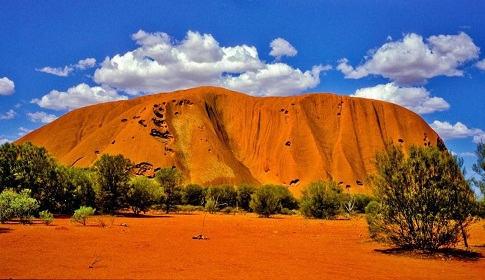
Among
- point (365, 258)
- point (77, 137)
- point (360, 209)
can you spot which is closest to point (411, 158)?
point (365, 258)

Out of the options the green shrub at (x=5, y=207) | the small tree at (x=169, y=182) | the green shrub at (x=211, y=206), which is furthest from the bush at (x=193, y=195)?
the green shrub at (x=5, y=207)

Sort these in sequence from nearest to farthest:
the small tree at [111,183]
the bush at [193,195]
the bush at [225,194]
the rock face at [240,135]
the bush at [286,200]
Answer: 1. the small tree at [111,183]
2. the bush at [225,194]
3. the bush at [286,200]
4. the bush at [193,195]
5. the rock face at [240,135]

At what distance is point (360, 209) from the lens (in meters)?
57.0

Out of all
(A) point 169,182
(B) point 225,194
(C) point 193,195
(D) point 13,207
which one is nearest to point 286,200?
(B) point 225,194

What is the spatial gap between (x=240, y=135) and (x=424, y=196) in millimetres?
82607

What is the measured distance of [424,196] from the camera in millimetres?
13938

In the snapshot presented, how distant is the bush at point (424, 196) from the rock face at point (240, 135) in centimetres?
6169

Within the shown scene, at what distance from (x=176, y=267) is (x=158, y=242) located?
5413 mm

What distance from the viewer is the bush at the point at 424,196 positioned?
1375cm

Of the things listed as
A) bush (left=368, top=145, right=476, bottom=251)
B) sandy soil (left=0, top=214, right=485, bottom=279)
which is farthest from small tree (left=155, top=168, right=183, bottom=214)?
bush (left=368, top=145, right=476, bottom=251)

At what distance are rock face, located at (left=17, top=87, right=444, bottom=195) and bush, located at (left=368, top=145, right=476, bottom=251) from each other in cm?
6169

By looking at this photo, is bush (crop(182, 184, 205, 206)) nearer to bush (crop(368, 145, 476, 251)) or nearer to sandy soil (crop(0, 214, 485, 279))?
sandy soil (crop(0, 214, 485, 279))

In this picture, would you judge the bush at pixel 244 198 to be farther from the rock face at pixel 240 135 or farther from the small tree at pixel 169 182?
the rock face at pixel 240 135

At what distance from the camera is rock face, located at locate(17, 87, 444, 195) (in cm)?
8131
